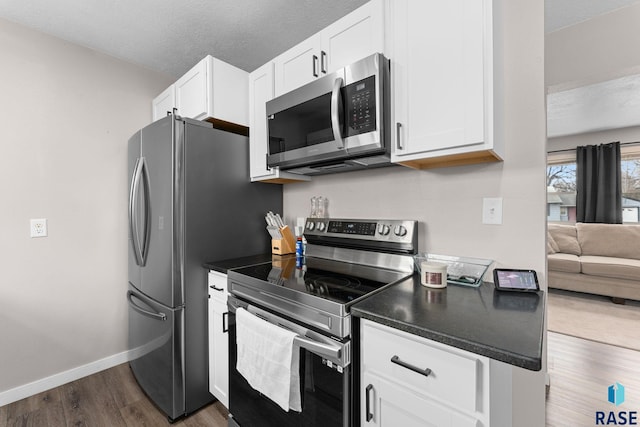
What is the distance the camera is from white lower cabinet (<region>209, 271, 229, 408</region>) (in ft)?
5.36

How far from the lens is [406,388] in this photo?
2.90 ft

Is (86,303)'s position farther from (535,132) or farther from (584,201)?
(584,201)

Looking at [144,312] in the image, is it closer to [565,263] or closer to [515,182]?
[515,182]

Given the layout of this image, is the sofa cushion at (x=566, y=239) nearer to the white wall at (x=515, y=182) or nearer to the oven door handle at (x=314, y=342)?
the white wall at (x=515, y=182)

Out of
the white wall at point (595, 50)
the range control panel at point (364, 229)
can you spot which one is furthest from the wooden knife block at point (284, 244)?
the white wall at point (595, 50)

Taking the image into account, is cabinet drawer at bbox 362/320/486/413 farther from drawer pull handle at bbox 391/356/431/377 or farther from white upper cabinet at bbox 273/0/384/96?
white upper cabinet at bbox 273/0/384/96

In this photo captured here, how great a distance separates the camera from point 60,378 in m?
2.08

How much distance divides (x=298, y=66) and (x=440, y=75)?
0.87 m

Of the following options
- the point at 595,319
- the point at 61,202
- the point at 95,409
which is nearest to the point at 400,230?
the point at 95,409

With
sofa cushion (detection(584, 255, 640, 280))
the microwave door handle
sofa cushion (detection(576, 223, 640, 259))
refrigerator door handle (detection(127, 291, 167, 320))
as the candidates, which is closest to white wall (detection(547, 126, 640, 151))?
sofa cushion (detection(576, 223, 640, 259))

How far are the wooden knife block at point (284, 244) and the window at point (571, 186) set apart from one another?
16.0 feet

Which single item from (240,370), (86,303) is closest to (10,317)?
(86,303)

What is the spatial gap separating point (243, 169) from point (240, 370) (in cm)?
128

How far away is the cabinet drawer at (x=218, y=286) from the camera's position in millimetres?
1651
